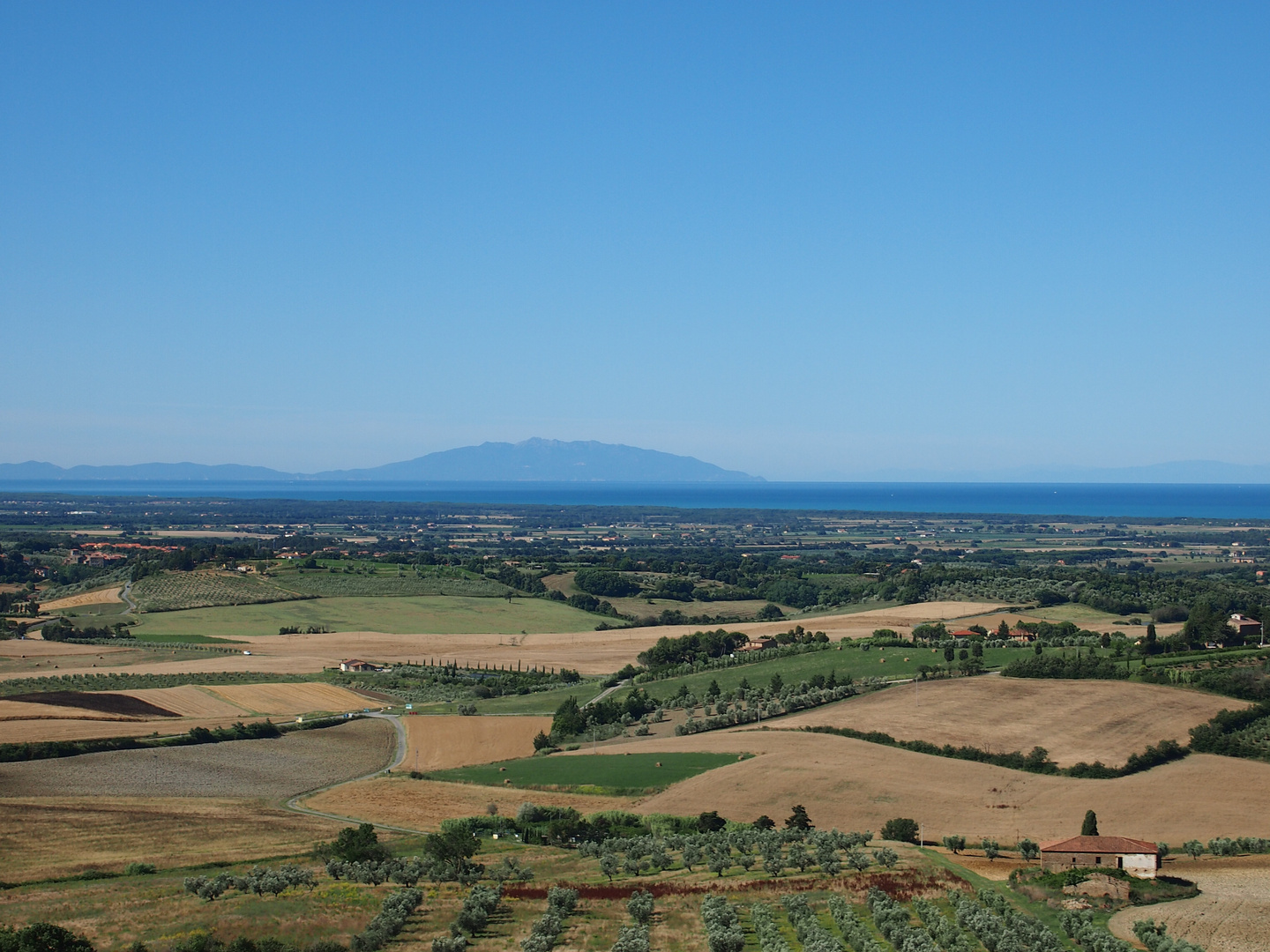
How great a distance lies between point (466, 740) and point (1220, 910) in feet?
143

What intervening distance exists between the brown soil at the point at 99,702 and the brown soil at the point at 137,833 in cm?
2186

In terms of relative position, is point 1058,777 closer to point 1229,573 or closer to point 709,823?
point 709,823

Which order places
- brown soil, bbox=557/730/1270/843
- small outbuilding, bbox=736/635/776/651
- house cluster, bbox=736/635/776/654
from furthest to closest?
small outbuilding, bbox=736/635/776/651, house cluster, bbox=736/635/776/654, brown soil, bbox=557/730/1270/843

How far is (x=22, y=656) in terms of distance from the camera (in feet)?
303

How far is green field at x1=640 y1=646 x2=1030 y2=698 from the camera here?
81188 millimetres

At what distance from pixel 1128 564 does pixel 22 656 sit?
504ft

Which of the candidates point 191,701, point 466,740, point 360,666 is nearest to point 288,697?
point 191,701

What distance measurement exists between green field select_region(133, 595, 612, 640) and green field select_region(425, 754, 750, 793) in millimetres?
57206

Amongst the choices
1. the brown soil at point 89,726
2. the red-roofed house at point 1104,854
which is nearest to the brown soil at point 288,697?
the brown soil at point 89,726

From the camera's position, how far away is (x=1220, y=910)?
34281mm

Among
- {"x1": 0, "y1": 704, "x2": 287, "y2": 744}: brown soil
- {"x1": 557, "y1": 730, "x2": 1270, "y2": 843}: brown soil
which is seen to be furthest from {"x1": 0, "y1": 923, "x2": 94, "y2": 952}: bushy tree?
{"x1": 0, "y1": 704, "x2": 287, "y2": 744}: brown soil

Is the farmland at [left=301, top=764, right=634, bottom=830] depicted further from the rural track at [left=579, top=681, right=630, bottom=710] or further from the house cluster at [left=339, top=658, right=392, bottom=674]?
the house cluster at [left=339, top=658, right=392, bottom=674]

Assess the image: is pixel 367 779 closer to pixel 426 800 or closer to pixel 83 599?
pixel 426 800

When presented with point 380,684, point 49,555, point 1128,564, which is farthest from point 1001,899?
point 49,555
